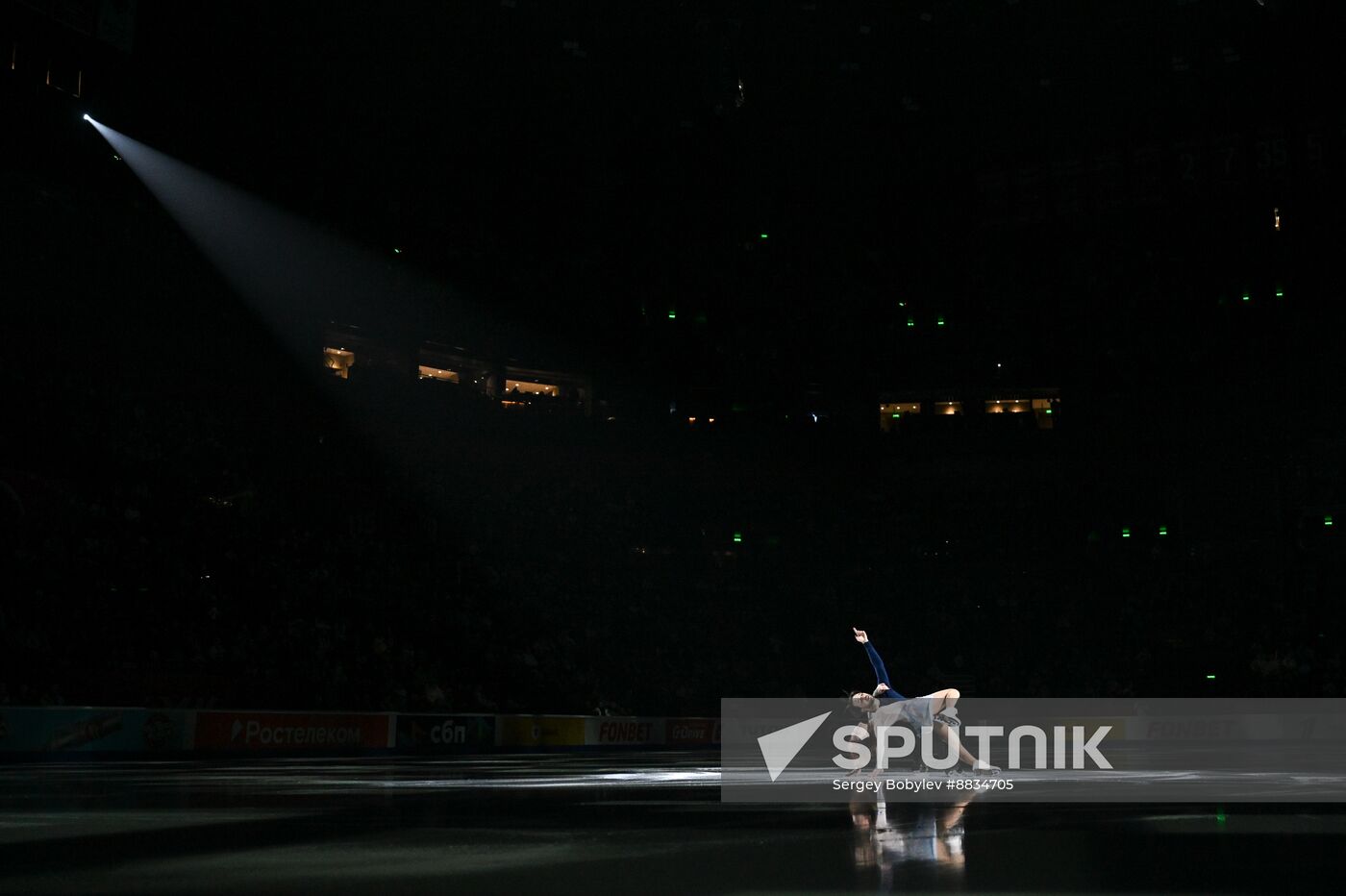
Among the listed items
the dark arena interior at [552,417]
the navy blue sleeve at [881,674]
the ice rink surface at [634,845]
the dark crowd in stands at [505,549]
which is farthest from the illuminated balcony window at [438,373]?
the ice rink surface at [634,845]

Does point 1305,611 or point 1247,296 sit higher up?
point 1247,296

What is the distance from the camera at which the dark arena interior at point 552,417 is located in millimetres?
26000

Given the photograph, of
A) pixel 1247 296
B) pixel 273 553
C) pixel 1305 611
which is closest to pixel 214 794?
pixel 273 553

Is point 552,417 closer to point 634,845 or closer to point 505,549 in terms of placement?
point 505,549

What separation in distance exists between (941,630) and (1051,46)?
1979cm

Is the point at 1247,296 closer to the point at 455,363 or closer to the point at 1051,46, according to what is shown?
the point at 1051,46

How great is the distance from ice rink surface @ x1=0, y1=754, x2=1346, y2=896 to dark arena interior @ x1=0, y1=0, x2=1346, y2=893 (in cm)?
135

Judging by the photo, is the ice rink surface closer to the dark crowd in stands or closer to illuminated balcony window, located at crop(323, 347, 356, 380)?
the dark crowd in stands

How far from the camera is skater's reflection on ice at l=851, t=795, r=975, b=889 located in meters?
5.88

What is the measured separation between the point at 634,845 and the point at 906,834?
1.60 m

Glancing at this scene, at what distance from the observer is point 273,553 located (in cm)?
3059
